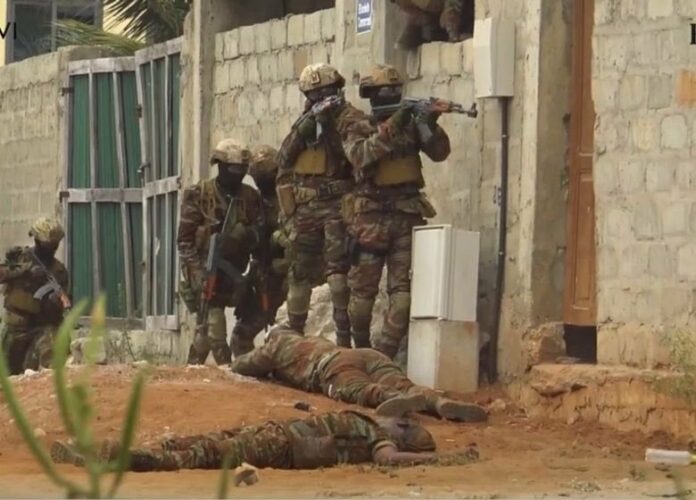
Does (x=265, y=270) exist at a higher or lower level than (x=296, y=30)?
lower

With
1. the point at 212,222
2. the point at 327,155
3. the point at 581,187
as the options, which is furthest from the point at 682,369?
the point at 212,222

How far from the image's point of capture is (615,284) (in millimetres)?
9312

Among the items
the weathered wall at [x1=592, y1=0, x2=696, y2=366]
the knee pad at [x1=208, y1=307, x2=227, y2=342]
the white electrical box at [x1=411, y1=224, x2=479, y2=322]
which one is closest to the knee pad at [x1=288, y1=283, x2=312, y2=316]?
the knee pad at [x1=208, y1=307, x2=227, y2=342]

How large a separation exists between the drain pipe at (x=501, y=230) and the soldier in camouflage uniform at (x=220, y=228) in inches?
90.1

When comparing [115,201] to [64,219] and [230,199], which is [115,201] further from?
[230,199]

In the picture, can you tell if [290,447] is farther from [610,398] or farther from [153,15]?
[153,15]

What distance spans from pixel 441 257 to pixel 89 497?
332 inches

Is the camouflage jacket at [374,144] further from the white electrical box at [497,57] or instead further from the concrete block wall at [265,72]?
the concrete block wall at [265,72]

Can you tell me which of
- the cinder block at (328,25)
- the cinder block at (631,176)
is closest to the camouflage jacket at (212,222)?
the cinder block at (328,25)

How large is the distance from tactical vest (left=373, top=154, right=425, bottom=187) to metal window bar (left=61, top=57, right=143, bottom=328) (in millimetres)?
6138

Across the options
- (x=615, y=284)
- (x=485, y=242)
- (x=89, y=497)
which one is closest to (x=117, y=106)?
(x=485, y=242)

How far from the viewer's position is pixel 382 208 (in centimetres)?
1070

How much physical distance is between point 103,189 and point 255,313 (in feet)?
16.4

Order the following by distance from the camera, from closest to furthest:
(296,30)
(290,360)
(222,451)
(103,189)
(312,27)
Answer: (222,451) → (290,360) → (312,27) → (296,30) → (103,189)
